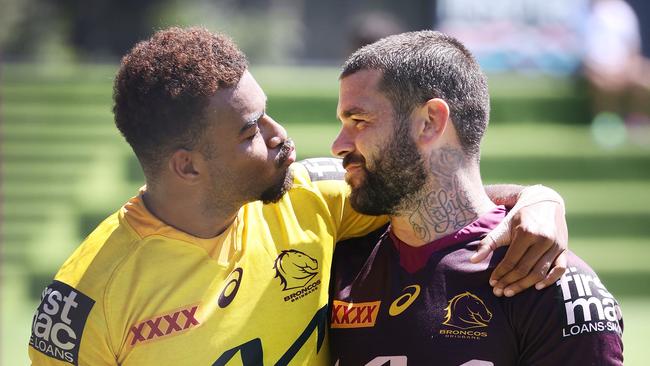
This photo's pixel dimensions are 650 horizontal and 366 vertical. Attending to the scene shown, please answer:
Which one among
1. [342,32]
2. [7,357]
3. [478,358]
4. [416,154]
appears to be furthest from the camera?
[342,32]

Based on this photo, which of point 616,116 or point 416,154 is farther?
point 616,116

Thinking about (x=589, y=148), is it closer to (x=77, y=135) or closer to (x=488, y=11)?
(x=488, y=11)

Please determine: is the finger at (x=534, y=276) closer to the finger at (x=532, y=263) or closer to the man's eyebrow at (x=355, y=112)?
the finger at (x=532, y=263)

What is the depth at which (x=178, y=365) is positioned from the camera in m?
2.53

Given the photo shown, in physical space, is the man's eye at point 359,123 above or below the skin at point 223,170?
above

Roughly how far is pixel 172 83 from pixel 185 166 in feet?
0.87

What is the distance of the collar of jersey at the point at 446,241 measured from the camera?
2.64m

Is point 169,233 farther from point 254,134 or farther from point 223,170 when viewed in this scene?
point 254,134

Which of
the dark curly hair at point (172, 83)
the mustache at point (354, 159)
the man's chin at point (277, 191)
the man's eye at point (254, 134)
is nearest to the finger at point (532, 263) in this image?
the mustache at point (354, 159)

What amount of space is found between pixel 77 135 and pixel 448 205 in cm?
748

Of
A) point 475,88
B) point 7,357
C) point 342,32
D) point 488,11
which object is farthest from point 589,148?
point 475,88

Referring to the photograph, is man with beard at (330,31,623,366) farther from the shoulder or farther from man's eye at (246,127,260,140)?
the shoulder

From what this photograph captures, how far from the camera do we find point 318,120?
9.71 meters

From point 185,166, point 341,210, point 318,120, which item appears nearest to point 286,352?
point 341,210
